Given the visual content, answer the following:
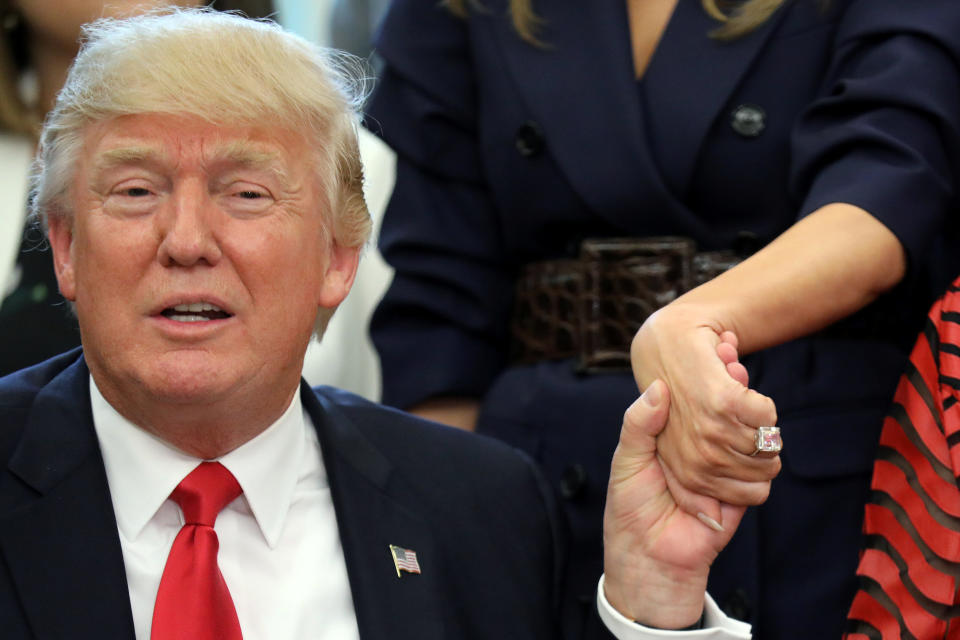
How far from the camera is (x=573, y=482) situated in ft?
7.00

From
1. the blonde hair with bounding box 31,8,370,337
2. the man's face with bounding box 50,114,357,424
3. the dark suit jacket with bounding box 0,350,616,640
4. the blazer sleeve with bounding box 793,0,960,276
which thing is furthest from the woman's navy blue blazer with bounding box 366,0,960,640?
the man's face with bounding box 50,114,357,424

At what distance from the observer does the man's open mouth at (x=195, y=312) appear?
1.77 meters

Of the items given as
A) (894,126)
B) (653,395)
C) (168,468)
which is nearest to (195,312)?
(168,468)

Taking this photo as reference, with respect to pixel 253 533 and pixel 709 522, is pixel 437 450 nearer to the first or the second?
pixel 253 533

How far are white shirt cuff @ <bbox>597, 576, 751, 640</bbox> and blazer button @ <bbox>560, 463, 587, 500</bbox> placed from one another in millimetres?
224

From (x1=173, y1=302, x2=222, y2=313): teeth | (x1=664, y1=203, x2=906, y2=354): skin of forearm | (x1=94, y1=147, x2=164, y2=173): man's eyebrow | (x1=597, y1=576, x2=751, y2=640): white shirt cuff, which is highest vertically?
(x1=94, y1=147, x2=164, y2=173): man's eyebrow

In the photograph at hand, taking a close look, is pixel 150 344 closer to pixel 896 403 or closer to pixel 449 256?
pixel 449 256

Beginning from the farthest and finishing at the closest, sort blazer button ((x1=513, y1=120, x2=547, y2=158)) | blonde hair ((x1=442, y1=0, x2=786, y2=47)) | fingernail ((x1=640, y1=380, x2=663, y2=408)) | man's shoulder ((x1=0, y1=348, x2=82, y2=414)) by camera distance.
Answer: blazer button ((x1=513, y1=120, x2=547, y2=158)) → blonde hair ((x1=442, y1=0, x2=786, y2=47)) → man's shoulder ((x1=0, y1=348, x2=82, y2=414)) → fingernail ((x1=640, y1=380, x2=663, y2=408))

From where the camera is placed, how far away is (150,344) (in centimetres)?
175

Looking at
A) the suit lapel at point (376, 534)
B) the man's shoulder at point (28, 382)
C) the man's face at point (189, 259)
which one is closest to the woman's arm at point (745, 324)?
the suit lapel at point (376, 534)

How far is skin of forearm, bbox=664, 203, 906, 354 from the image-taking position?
1.82 metres

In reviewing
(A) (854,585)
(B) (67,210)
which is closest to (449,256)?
(B) (67,210)

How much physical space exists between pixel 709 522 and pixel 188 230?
743 mm

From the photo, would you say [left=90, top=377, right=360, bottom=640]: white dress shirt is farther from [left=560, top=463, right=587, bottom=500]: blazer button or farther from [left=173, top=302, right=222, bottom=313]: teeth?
[left=560, top=463, right=587, bottom=500]: blazer button
